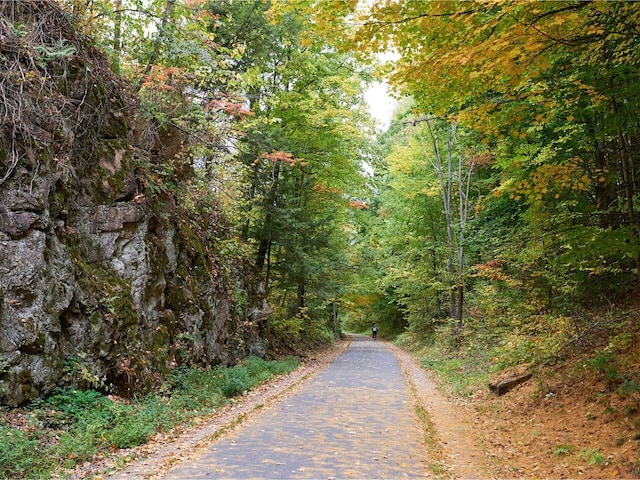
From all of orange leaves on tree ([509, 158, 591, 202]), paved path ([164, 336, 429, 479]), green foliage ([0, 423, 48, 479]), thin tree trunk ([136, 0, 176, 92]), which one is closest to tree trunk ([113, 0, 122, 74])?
thin tree trunk ([136, 0, 176, 92])

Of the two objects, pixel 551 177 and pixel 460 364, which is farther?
pixel 460 364

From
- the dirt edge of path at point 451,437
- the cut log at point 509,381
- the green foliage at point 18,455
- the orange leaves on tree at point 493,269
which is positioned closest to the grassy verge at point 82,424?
the green foliage at point 18,455

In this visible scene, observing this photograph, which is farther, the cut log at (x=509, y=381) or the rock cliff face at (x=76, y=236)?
the cut log at (x=509, y=381)

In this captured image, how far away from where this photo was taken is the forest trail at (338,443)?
5.83 metres

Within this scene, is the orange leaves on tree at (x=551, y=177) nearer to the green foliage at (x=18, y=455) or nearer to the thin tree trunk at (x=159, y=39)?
the green foliage at (x=18, y=455)

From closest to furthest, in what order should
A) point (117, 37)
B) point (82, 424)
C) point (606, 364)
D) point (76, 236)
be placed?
point (82, 424), point (606, 364), point (76, 236), point (117, 37)

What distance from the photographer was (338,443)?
717 cm

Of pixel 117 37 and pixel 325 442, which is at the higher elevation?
pixel 117 37

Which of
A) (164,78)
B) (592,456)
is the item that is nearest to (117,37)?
(164,78)

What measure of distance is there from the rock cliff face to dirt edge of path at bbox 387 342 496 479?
17.4 feet

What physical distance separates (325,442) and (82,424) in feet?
11.5

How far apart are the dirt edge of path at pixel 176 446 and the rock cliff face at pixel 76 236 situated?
1415 millimetres

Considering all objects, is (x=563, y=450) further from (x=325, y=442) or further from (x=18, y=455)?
(x=18, y=455)

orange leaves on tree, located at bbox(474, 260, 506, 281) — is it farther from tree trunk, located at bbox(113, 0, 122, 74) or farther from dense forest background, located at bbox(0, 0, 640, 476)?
tree trunk, located at bbox(113, 0, 122, 74)
